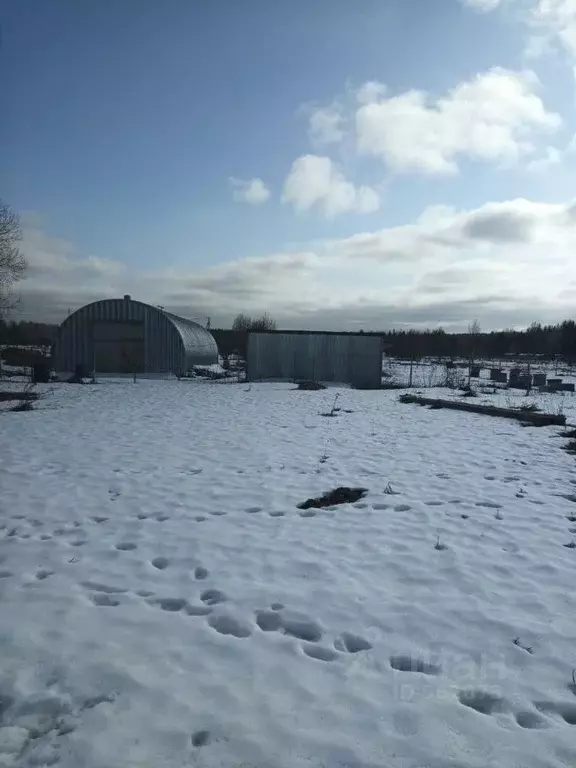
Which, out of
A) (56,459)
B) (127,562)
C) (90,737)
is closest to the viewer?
(90,737)

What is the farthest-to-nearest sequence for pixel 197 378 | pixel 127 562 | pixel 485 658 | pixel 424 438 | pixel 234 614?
pixel 197 378, pixel 424 438, pixel 127 562, pixel 234 614, pixel 485 658

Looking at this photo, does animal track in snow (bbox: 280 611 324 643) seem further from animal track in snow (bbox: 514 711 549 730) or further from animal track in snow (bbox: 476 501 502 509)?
animal track in snow (bbox: 476 501 502 509)

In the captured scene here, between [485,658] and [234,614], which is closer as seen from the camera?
[485,658]

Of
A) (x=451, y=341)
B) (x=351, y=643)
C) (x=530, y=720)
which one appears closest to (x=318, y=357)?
(x=351, y=643)

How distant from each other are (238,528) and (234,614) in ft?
5.34

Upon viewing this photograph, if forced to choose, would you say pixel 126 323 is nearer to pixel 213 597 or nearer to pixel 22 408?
pixel 22 408

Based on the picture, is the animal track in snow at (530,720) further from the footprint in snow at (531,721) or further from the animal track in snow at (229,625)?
the animal track in snow at (229,625)

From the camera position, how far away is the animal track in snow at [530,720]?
2.68 metres

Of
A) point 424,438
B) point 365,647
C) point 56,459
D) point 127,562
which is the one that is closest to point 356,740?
point 365,647

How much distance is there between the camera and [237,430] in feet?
36.0

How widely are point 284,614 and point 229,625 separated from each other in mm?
408

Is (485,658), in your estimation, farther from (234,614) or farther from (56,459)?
(56,459)

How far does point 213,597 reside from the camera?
3.93m

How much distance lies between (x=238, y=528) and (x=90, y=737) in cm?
281
